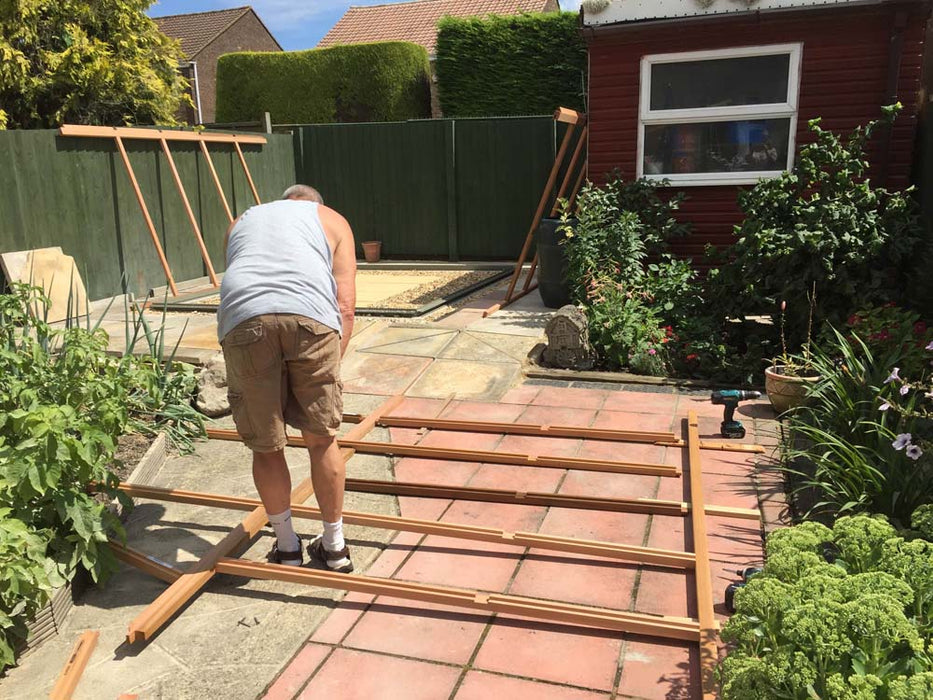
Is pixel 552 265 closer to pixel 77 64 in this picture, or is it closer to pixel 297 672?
pixel 297 672

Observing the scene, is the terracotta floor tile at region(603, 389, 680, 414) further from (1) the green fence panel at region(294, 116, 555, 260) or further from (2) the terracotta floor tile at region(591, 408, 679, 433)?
(1) the green fence panel at region(294, 116, 555, 260)

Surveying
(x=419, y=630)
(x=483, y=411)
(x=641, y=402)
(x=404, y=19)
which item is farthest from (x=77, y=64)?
(x=404, y=19)

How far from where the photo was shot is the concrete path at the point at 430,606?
2.19 meters

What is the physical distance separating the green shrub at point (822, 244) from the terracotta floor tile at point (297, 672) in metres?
4.00

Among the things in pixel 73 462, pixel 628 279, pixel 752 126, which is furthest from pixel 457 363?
pixel 752 126

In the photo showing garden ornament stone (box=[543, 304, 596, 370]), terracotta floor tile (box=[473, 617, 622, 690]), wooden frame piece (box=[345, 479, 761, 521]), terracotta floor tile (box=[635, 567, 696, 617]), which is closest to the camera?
terracotta floor tile (box=[473, 617, 622, 690])

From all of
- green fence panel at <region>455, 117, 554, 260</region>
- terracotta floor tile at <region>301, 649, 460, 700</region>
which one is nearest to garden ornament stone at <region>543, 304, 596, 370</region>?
terracotta floor tile at <region>301, 649, 460, 700</region>

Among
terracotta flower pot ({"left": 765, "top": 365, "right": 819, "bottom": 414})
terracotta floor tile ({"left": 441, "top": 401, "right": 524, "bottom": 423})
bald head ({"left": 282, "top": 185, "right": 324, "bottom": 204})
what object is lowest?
terracotta floor tile ({"left": 441, "top": 401, "right": 524, "bottom": 423})

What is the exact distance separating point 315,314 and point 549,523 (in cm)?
132

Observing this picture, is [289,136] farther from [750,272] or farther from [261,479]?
[261,479]

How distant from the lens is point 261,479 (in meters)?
2.71

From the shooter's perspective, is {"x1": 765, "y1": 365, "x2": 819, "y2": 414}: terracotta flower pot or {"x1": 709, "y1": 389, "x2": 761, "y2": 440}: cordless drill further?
{"x1": 765, "y1": 365, "x2": 819, "y2": 414}: terracotta flower pot

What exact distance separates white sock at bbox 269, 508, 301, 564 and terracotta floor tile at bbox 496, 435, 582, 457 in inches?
55.2

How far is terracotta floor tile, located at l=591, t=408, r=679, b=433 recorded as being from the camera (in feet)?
14.0
